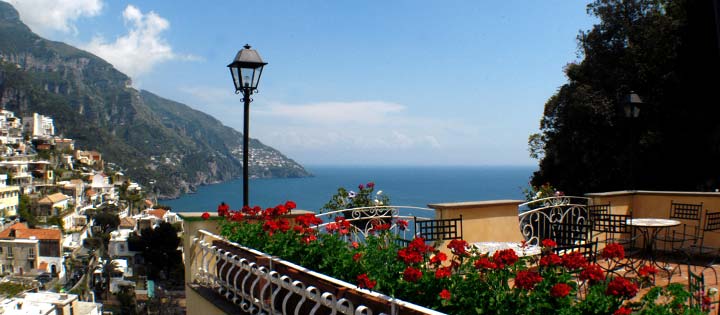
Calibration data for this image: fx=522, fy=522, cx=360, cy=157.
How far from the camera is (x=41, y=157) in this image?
96.6 metres

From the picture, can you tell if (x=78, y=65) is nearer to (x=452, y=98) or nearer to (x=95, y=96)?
(x=95, y=96)

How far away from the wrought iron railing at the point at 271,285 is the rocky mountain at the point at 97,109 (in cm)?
13665

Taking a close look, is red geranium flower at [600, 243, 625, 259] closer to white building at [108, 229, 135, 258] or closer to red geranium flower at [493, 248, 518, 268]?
red geranium flower at [493, 248, 518, 268]

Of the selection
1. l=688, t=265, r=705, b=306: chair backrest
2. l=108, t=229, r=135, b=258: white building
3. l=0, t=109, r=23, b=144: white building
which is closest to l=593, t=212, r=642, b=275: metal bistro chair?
l=688, t=265, r=705, b=306: chair backrest

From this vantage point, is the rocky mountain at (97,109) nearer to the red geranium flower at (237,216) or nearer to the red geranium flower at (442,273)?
the red geranium flower at (237,216)

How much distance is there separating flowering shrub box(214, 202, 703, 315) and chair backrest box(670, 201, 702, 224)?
544cm

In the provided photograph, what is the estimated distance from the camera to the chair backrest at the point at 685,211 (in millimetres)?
7351

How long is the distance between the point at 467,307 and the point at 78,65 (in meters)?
208

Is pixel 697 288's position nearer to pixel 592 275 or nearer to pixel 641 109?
pixel 592 275

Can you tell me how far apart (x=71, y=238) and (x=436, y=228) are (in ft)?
238

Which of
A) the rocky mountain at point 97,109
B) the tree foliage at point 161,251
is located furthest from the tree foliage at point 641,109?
the rocky mountain at point 97,109

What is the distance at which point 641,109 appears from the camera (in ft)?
55.9

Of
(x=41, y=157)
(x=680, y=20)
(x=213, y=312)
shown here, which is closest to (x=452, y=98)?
(x=680, y=20)

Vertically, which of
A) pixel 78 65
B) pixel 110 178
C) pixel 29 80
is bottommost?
pixel 110 178
